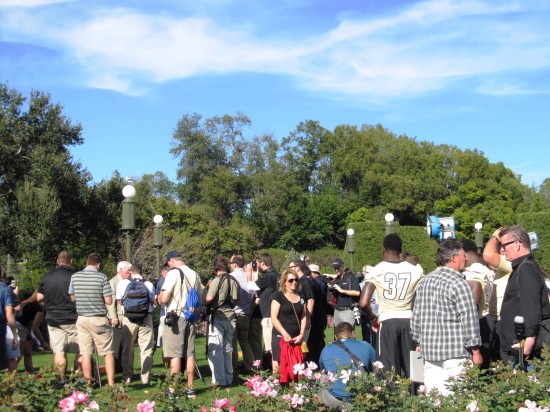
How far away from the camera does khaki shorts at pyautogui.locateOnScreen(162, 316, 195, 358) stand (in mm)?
8852

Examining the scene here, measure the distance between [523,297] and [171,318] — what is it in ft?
16.0

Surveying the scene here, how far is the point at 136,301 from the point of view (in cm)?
971

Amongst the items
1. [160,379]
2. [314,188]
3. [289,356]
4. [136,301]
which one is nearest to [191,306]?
[136,301]

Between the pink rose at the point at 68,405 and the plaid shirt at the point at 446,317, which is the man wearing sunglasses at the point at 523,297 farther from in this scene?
the pink rose at the point at 68,405

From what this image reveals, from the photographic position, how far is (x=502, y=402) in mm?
3941

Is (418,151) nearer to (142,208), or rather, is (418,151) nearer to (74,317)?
(142,208)

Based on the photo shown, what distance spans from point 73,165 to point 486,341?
27319mm

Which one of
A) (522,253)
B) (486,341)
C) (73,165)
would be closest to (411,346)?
(486,341)

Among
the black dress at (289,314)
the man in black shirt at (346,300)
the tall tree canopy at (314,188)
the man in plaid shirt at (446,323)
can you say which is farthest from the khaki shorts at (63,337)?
the tall tree canopy at (314,188)

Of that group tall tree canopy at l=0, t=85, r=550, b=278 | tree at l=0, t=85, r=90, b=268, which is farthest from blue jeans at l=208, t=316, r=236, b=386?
tall tree canopy at l=0, t=85, r=550, b=278

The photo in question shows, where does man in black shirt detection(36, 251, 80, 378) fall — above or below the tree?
below

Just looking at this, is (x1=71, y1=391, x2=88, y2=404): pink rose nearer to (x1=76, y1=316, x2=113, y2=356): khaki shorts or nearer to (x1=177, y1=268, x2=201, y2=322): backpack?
(x1=177, y1=268, x2=201, y2=322): backpack

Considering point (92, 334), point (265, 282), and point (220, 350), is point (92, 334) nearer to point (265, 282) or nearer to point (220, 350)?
point (220, 350)

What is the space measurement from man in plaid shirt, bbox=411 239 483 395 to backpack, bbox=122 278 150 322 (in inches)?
198
